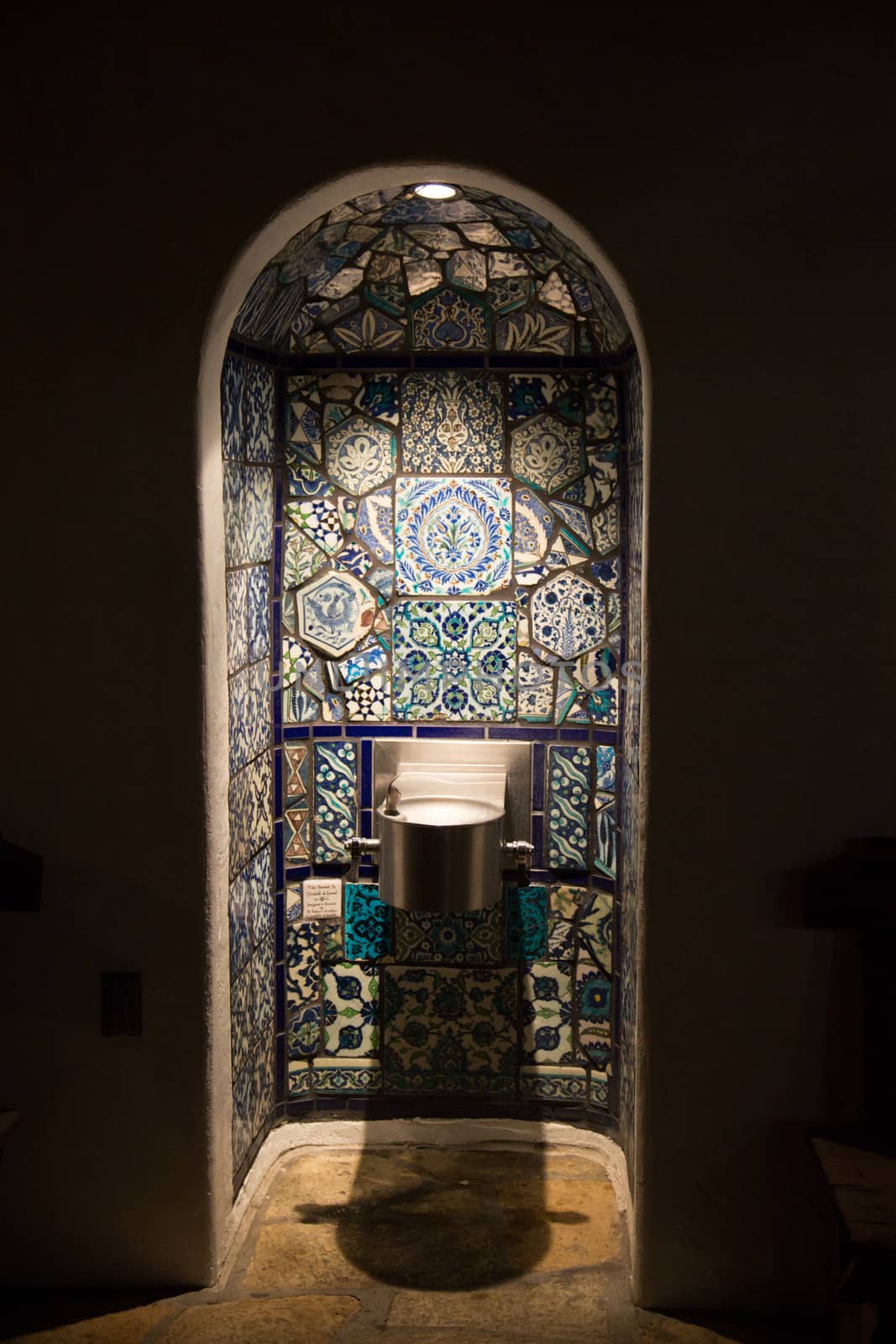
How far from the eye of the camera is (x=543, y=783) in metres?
3.00

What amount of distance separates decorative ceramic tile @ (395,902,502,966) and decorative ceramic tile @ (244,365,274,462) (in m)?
1.19

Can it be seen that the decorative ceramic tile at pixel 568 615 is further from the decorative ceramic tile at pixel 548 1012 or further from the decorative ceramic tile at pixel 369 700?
the decorative ceramic tile at pixel 548 1012

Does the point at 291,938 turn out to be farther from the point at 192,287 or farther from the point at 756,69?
the point at 756,69

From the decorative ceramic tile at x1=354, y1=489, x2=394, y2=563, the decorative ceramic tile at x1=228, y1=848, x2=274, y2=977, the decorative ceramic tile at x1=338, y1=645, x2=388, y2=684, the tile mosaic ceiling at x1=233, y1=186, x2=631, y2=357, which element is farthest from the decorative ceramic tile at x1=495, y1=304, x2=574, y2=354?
the decorative ceramic tile at x1=228, y1=848, x2=274, y2=977

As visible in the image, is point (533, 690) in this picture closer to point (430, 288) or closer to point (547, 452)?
point (547, 452)

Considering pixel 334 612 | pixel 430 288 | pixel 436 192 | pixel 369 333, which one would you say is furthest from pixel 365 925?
pixel 436 192

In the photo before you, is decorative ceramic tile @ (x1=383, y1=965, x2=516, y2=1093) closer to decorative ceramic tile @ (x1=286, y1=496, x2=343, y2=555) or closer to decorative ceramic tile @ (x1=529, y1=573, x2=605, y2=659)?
decorative ceramic tile @ (x1=529, y1=573, x2=605, y2=659)

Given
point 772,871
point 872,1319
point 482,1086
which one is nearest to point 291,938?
point 482,1086

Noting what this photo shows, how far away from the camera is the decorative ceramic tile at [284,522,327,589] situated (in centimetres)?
296

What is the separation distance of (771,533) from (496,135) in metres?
0.88

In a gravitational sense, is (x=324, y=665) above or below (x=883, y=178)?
below

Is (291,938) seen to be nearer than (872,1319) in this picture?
No

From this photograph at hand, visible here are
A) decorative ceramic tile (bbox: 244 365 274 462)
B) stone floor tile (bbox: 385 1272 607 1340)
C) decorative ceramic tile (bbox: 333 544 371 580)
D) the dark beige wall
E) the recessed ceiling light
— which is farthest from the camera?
decorative ceramic tile (bbox: 333 544 371 580)

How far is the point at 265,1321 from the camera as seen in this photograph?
2.31 metres
